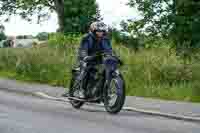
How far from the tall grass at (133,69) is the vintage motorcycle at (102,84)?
2.62 m

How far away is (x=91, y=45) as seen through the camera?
14.1 metres

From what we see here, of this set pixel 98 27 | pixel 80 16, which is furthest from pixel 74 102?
pixel 80 16

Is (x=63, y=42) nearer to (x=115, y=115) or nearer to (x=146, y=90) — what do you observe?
(x=146, y=90)

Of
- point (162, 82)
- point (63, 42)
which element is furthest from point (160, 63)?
point (63, 42)

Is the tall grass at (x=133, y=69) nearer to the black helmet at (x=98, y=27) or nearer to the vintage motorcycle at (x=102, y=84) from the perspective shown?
the vintage motorcycle at (x=102, y=84)

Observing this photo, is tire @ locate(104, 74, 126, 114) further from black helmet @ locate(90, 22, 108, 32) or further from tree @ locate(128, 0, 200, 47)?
tree @ locate(128, 0, 200, 47)

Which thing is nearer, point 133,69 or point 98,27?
point 98,27

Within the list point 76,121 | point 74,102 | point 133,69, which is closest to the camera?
point 76,121

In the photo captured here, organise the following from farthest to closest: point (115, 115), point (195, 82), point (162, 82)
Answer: point (162, 82) → point (195, 82) → point (115, 115)

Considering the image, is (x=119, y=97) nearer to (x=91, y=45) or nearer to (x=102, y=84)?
(x=102, y=84)

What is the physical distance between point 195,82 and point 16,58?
12.2 m

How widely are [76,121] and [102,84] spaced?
1.92 meters

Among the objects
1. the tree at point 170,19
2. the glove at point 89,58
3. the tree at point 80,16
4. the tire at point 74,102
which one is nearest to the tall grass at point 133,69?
the tire at point 74,102

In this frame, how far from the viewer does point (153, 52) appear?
21672 mm
